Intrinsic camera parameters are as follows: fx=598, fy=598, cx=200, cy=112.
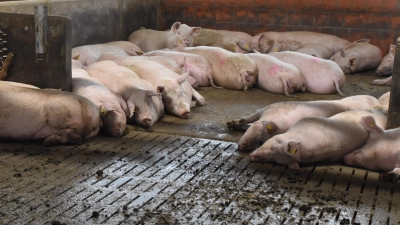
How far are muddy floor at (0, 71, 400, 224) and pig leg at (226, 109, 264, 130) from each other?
0.54 feet

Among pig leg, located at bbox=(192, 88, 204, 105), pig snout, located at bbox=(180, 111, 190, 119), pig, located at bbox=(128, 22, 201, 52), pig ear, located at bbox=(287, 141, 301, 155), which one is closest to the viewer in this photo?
pig ear, located at bbox=(287, 141, 301, 155)

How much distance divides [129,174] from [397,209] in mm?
1887

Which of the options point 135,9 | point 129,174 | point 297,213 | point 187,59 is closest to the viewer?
point 297,213

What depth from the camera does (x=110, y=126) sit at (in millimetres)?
5352

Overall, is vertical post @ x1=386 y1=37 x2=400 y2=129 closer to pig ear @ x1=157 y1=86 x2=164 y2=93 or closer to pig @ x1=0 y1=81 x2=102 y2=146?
pig ear @ x1=157 y1=86 x2=164 y2=93

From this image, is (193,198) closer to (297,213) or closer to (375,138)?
(297,213)

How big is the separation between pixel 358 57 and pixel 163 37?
3054 mm

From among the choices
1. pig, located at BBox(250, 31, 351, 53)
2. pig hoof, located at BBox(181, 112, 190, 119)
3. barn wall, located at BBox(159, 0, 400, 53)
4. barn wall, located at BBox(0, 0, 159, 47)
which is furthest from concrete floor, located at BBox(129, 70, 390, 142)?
barn wall, located at BBox(0, 0, 159, 47)

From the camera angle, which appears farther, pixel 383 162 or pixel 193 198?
pixel 383 162

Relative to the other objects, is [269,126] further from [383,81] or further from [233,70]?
[383,81]

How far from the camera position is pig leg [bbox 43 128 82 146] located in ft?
16.1

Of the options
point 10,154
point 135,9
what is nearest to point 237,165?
point 10,154

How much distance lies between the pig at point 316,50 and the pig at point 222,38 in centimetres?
93

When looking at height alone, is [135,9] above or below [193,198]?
above
